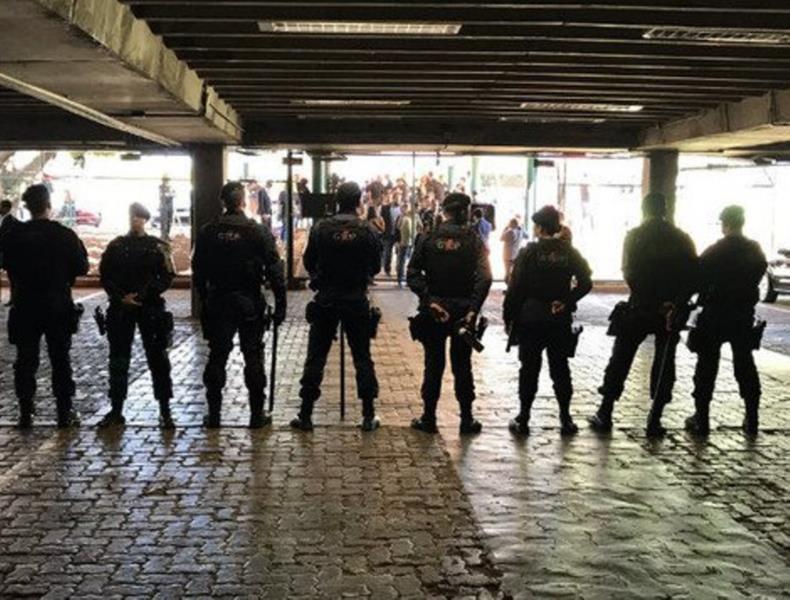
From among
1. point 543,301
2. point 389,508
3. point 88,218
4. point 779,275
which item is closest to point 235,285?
point 543,301

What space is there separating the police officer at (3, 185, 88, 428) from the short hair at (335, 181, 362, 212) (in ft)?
6.83

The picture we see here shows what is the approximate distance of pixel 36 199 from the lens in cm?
798

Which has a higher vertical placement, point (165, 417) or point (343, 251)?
point (343, 251)

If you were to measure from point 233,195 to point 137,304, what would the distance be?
1146mm

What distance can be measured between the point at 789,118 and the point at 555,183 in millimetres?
12296

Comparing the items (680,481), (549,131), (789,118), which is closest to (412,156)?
(549,131)

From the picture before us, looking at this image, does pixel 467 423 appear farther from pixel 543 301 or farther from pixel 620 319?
pixel 620 319

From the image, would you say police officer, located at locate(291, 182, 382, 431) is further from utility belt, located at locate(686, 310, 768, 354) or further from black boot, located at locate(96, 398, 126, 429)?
utility belt, located at locate(686, 310, 768, 354)

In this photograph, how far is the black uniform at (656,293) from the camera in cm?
810

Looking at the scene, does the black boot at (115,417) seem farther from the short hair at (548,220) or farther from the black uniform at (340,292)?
the short hair at (548,220)

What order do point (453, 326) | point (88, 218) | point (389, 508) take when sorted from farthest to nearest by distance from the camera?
point (88, 218) < point (453, 326) < point (389, 508)

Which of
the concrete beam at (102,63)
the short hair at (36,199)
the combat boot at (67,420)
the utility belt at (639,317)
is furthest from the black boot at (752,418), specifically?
the short hair at (36,199)

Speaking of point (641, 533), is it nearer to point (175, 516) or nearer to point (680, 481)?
point (680, 481)

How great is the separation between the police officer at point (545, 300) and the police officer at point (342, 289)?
44.6 inches
